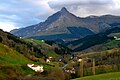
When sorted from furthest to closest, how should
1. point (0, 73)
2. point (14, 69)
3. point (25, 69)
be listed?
point (25, 69) → point (14, 69) → point (0, 73)

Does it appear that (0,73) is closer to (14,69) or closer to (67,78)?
(14,69)

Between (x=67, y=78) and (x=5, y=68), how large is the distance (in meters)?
34.9

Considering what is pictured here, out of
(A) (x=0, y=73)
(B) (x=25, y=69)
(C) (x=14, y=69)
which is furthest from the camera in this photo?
(B) (x=25, y=69)

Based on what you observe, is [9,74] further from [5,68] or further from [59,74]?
[59,74]

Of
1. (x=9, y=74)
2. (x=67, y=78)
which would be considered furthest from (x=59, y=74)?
(x=9, y=74)

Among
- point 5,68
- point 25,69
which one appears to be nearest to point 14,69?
point 5,68

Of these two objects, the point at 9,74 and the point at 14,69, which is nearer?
the point at 9,74

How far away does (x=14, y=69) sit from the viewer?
177375 mm

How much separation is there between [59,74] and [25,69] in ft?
126

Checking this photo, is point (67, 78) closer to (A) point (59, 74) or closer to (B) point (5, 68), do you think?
(A) point (59, 74)

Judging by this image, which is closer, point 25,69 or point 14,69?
point 14,69

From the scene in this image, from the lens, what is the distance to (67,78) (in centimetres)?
17738

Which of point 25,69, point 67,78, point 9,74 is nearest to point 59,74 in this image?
point 67,78

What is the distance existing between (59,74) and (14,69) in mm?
27712
